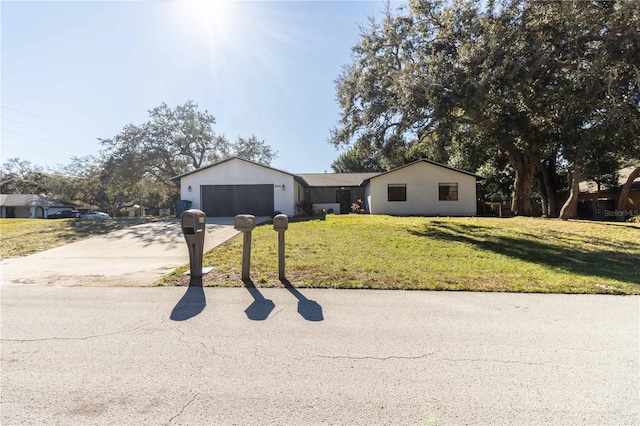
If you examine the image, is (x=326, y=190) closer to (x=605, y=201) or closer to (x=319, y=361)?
(x=605, y=201)

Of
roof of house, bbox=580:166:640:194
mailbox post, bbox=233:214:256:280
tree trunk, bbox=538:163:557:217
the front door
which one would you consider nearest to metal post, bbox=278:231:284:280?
mailbox post, bbox=233:214:256:280

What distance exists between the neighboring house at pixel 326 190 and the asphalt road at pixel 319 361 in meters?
15.9

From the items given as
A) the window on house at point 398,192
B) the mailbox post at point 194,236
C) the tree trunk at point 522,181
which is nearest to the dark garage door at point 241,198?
the window on house at point 398,192

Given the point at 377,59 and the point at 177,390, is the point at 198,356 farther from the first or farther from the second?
the point at 377,59

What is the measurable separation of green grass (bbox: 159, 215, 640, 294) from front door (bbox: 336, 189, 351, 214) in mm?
14550

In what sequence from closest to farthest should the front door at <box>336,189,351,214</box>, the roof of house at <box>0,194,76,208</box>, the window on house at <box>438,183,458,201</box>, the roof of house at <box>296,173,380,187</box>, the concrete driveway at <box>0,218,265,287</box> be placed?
the concrete driveway at <box>0,218,265,287</box>, the window on house at <box>438,183,458,201</box>, the roof of house at <box>296,173,380,187</box>, the front door at <box>336,189,351,214</box>, the roof of house at <box>0,194,76,208</box>

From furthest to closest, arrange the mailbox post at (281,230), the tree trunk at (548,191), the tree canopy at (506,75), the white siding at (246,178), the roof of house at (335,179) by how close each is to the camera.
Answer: the roof of house at (335,179) → the tree trunk at (548,191) → the white siding at (246,178) → the tree canopy at (506,75) → the mailbox post at (281,230)

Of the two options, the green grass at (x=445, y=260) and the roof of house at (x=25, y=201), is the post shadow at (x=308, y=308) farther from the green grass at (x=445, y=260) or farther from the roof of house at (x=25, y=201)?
the roof of house at (x=25, y=201)

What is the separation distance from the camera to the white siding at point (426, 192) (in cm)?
2252

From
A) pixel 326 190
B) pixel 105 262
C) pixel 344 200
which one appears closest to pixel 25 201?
pixel 326 190

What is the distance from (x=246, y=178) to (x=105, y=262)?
43.5 feet

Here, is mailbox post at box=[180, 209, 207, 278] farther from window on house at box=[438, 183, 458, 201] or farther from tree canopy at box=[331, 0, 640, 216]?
window on house at box=[438, 183, 458, 201]

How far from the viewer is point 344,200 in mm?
27438

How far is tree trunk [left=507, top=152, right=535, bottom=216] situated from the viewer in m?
20.0
